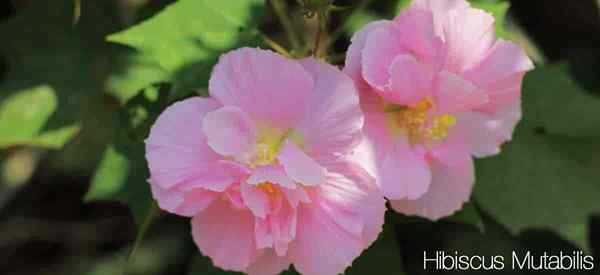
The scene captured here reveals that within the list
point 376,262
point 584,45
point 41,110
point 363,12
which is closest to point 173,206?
point 376,262

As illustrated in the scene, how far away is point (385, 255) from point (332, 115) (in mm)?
397

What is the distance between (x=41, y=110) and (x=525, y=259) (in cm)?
98

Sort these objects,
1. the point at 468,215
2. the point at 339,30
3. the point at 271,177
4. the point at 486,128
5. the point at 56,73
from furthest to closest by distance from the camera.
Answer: the point at 56,73
the point at 339,30
the point at 468,215
the point at 486,128
the point at 271,177

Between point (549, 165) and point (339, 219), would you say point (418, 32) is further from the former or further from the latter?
point (549, 165)

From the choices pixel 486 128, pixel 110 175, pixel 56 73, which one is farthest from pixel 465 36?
pixel 56 73

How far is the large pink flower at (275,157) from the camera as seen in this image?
1.00 metres

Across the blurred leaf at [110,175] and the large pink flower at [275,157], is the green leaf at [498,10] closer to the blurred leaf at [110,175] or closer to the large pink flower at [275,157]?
the large pink flower at [275,157]

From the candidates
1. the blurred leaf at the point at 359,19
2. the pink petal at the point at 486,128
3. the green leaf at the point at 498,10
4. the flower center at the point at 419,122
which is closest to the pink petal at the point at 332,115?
the flower center at the point at 419,122

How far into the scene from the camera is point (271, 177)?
96cm

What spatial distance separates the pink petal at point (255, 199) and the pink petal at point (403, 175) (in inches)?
6.5

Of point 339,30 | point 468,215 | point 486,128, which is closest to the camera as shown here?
point 486,128

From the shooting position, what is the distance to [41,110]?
1519mm

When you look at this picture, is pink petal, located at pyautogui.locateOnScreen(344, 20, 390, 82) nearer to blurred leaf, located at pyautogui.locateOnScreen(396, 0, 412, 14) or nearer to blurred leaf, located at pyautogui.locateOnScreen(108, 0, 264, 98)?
blurred leaf, located at pyautogui.locateOnScreen(108, 0, 264, 98)

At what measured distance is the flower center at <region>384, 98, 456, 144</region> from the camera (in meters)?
1.12
